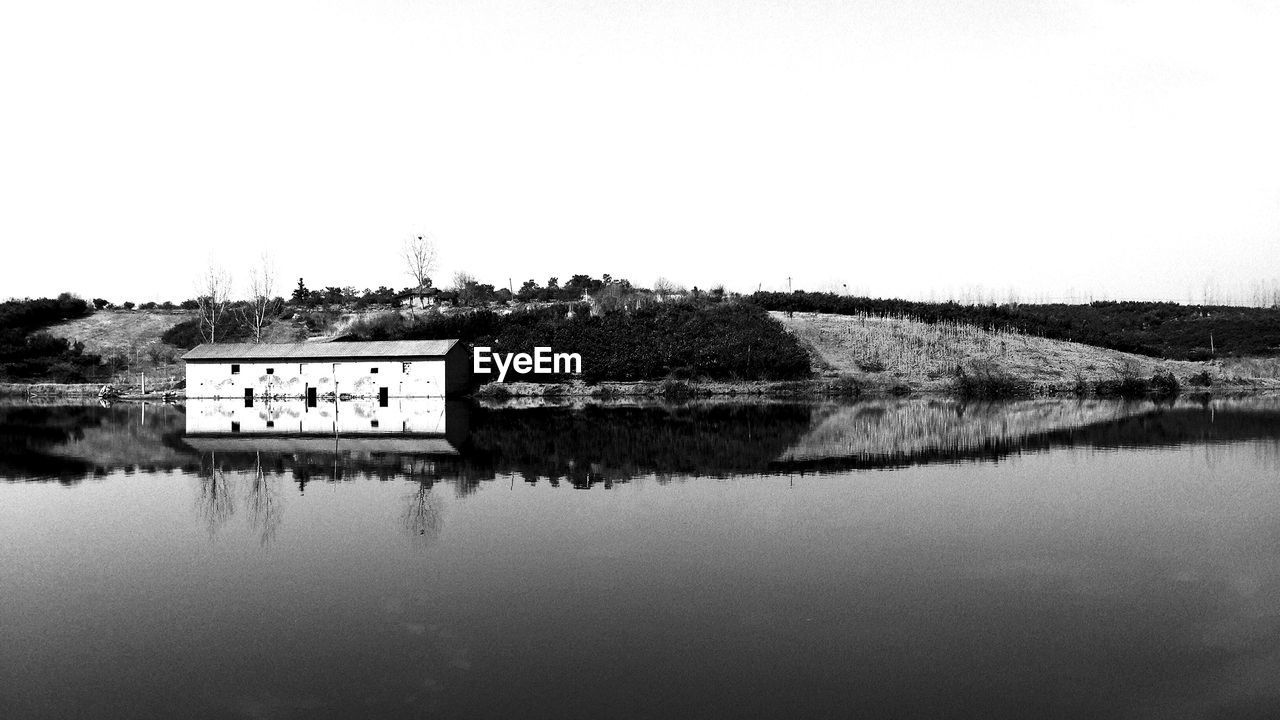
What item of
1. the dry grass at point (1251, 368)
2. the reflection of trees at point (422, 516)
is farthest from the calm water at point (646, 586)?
the dry grass at point (1251, 368)

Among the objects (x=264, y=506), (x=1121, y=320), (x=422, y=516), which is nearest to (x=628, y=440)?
(x=422, y=516)

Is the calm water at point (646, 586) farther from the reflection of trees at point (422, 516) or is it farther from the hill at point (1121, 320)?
the hill at point (1121, 320)

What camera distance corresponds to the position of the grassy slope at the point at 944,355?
161 feet

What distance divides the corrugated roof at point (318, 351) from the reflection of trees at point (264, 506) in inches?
1072

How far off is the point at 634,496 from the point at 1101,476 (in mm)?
9575

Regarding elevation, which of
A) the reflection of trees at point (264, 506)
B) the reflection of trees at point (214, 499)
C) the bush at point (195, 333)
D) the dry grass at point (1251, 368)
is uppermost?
the bush at point (195, 333)

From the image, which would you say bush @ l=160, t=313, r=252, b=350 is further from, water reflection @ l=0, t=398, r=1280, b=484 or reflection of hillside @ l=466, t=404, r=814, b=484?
reflection of hillside @ l=466, t=404, r=814, b=484

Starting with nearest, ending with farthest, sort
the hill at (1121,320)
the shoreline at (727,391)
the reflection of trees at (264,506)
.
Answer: the reflection of trees at (264,506) < the shoreline at (727,391) < the hill at (1121,320)

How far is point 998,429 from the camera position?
2719 centimetres

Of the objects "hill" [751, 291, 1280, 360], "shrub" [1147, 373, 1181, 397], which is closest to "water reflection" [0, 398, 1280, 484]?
"shrub" [1147, 373, 1181, 397]

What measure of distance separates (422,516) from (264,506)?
316cm

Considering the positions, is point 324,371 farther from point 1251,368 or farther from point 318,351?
point 1251,368

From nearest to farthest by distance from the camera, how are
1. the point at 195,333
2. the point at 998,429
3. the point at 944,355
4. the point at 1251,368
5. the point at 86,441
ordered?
the point at 86,441
the point at 998,429
the point at 944,355
the point at 1251,368
the point at 195,333

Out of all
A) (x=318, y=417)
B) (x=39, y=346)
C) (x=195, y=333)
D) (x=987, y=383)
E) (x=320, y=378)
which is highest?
(x=195, y=333)
